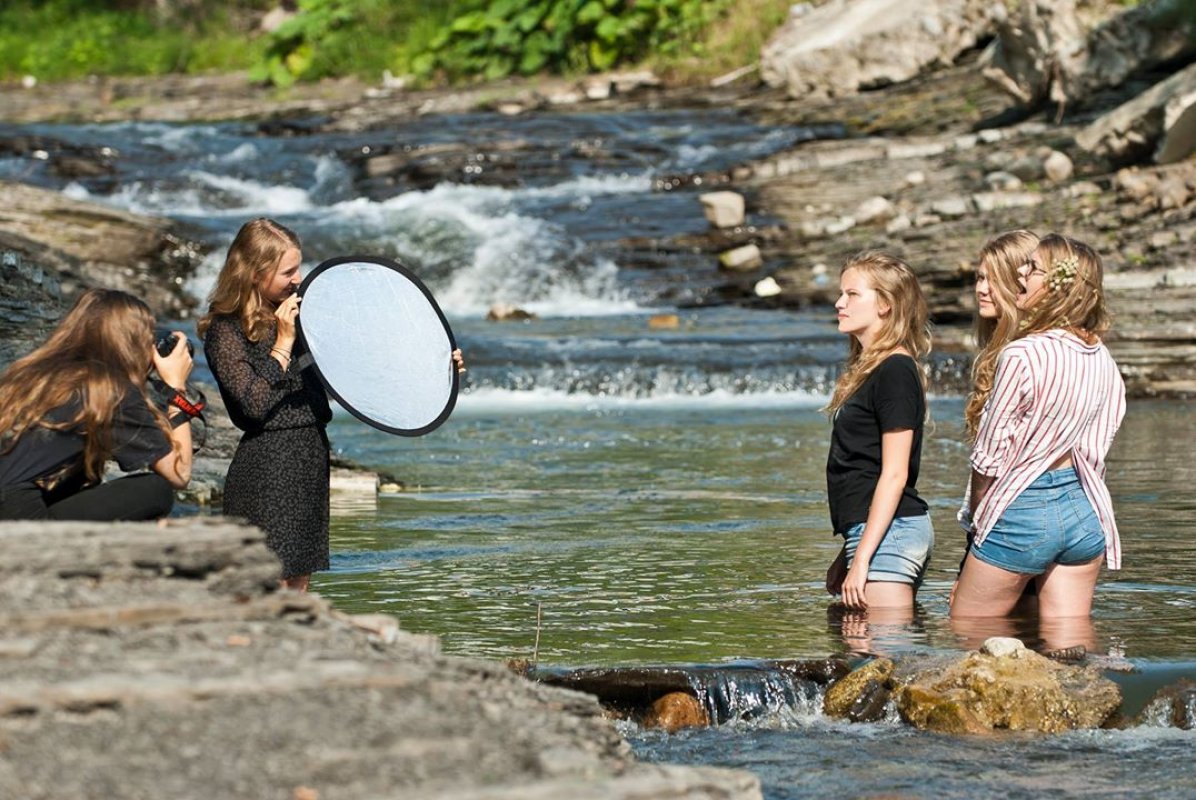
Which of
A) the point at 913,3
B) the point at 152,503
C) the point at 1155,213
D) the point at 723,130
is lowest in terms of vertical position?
Answer: the point at 152,503

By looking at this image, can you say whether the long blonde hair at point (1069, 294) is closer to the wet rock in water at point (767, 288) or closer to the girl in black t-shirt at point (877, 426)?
the girl in black t-shirt at point (877, 426)

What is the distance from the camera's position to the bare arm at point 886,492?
6574 millimetres

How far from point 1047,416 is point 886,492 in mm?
605

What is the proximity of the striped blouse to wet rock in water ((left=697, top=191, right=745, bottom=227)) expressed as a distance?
16.8 meters

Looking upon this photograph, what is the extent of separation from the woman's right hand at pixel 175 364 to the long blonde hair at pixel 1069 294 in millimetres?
2832

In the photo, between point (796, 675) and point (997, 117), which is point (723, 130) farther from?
point (796, 675)

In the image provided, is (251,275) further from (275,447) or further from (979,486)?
(979,486)

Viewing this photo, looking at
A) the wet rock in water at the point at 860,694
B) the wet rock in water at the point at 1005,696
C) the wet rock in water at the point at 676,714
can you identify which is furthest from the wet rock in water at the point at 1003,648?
the wet rock in water at the point at 676,714

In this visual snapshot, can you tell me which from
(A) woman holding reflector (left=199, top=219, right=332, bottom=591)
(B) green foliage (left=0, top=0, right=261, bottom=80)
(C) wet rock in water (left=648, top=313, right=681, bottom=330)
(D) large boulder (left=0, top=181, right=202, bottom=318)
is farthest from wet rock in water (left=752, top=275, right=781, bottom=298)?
(B) green foliage (left=0, top=0, right=261, bottom=80)

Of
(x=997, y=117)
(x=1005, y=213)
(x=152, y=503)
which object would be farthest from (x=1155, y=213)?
(x=152, y=503)

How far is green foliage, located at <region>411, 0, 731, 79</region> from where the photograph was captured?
33969mm

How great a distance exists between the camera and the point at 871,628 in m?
6.78

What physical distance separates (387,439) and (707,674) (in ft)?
27.4

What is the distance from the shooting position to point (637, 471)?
12234mm
